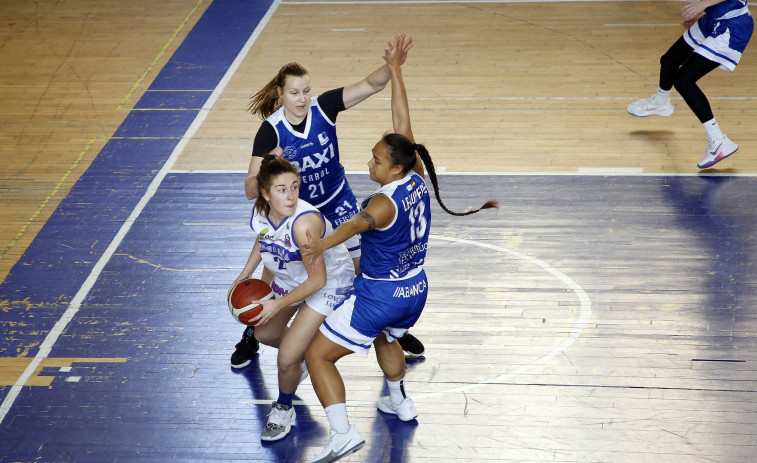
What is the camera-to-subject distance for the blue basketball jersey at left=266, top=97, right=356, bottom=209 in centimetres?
554

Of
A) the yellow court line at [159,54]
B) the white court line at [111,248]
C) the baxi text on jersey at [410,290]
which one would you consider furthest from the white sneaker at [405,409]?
the yellow court line at [159,54]

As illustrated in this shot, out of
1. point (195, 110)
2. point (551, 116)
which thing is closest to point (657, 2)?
point (551, 116)

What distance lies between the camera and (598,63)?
35.0 feet

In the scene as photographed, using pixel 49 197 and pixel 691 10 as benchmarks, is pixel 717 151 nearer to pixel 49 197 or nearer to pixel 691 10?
pixel 691 10

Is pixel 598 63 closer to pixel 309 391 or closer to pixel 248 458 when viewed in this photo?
pixel 309 391

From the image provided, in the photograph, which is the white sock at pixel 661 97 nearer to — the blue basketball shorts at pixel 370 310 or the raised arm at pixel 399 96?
the raised arm at pixel 399 96

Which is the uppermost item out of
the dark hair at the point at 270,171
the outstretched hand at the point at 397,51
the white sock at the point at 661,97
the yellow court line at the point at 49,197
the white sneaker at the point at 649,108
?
the outstretched hand at the point at 397,51

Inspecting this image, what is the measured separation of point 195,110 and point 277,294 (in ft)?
17.6

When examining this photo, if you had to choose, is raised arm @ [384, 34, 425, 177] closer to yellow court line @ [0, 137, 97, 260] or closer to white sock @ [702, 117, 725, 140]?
white sock @ [702, 117, 725, 140]

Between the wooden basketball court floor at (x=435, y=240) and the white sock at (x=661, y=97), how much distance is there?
0.36 m

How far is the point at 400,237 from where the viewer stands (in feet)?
15.3

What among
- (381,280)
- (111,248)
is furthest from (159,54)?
(381,280)

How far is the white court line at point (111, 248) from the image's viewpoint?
5898mm

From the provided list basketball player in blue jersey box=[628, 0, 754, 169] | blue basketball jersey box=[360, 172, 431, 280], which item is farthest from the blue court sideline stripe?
basketball player in blue jersey box=[628, 0, 754, 169]
